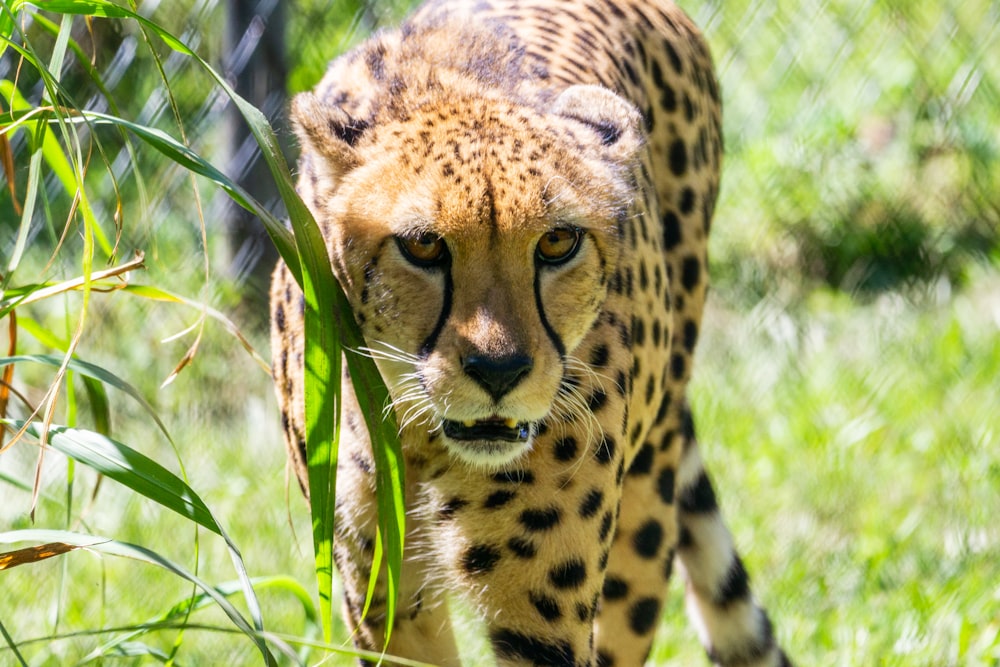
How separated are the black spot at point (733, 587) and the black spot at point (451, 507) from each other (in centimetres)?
90

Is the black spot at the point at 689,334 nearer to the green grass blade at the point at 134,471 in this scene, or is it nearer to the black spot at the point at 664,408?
the black spot at the point at 664,408

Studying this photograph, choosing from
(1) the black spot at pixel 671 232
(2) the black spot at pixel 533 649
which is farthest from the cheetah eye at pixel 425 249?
(1) the black spot at pixel 671 232

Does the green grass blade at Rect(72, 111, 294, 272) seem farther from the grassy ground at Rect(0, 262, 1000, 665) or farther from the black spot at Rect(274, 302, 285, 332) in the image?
the grassy ground at Rect(0, 262, 1000, 665)

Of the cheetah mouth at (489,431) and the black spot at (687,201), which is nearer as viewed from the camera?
the cheetah mouth at (489,431)

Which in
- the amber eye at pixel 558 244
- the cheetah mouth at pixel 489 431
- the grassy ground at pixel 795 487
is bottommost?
the grassy ground at pixel 795 487

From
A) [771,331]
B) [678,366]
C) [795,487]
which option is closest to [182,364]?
[678,366]

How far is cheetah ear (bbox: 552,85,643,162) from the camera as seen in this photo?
6.04 ft

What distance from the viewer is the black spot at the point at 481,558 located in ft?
6.07

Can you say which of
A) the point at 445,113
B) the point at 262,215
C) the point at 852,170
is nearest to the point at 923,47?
the point at 852,170

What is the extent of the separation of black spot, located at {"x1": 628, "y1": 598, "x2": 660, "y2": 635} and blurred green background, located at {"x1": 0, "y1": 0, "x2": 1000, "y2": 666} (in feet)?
1.38

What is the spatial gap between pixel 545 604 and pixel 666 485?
0.57 metres

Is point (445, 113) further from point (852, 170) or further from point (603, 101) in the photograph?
point (852, 170)

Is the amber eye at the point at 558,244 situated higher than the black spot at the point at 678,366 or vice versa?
the amber eye at the point at 558,244

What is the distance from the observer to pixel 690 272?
2488mm
